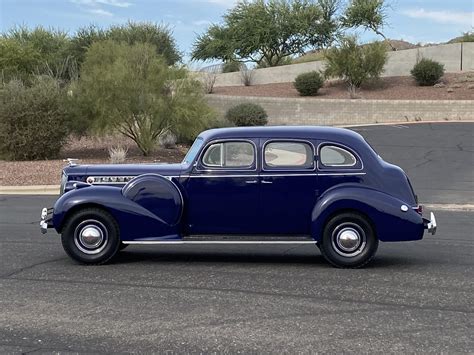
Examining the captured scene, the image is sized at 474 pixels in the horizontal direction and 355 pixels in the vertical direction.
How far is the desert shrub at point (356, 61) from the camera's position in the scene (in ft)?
150

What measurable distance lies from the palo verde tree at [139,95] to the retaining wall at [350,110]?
14.3 meters

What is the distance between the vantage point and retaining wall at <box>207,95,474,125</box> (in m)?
41.2

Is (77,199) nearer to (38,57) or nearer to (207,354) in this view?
(207,354)

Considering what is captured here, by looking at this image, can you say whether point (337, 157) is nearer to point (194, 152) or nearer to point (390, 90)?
point (194, 152)

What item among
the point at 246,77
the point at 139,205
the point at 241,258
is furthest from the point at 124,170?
the point at 246,77

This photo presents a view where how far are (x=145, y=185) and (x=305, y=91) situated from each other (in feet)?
123

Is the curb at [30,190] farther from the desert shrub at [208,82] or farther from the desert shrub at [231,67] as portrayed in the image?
the desert shrub at [231,67]

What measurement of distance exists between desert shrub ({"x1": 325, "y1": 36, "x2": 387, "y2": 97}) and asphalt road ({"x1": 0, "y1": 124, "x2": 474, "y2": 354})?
34985 mm

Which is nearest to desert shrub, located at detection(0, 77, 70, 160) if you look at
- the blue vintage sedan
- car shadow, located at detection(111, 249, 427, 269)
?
car shadow, located at detection(111, 249, 427, 269)

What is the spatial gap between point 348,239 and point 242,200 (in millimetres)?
1440

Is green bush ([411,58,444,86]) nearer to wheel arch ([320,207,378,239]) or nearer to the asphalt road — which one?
the asphalt road

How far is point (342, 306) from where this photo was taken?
23.6 ft

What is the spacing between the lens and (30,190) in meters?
19.7

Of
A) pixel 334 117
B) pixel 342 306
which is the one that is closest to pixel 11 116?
pixel 342 306
